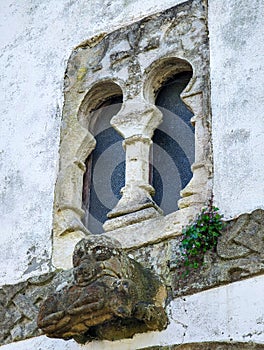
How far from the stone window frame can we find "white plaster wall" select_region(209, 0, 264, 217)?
4.2 inches

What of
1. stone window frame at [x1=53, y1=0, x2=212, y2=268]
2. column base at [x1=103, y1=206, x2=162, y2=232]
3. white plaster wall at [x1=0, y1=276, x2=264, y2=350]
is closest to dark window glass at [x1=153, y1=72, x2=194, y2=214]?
stone window frame at [x1=53, y1=0, x2=212, y2=268]

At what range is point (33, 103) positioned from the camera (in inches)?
286

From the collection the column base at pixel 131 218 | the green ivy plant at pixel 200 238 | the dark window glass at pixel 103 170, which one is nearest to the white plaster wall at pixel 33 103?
the dark window glass at pixel 103 170

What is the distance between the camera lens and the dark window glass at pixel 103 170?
263 inches

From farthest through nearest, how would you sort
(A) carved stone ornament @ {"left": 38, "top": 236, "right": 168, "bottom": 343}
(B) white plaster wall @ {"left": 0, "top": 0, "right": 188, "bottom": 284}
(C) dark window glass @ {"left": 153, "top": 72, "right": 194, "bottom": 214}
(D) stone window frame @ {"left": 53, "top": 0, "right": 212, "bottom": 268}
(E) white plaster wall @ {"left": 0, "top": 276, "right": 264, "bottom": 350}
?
(B) white plaster wall @ {"left": 0, "top": 0, "right": 188, "bottom": 284} < (C) dark window glass @ {"left": 153, "top": 72, "right": 194, "bottom": 214} < (D) stone window frame @ {"left": 53, "top": 0, "right": 212, "bottom": 268} < (A) carved stone ornament @ {"left": 38, "top": 236, "right": 168, "bottom": 343} < (E) white plaster wall @ {"left": 0, "top": 276, "right": 264, "bottom": 350}

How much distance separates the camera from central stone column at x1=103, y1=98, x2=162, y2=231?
242 inches

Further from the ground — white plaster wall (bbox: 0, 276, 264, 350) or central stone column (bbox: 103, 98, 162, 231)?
central stone column (bbox: 103, 98, 162, 231)

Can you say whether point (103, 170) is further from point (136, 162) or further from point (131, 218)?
point (131, 218)

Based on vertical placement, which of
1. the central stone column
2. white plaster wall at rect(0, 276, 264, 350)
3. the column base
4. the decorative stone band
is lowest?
white plaster wall at rect(0, 276, 264, 350)

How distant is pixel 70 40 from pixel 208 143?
1710 millimetres

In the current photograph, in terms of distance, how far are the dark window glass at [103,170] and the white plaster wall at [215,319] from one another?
116 centimetres

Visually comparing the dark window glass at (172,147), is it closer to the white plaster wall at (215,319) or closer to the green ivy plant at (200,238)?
the green ivy plant at (200,238)

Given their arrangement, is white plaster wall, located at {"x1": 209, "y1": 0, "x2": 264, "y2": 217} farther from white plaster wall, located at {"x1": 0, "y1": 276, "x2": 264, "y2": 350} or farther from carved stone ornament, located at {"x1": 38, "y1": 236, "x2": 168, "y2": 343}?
carved stone ornament, located at {"x1": 38, "y1": 236, "x2": 168, "y2": 343}

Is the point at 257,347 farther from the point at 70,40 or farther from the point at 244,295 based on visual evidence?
the point at 70,40
